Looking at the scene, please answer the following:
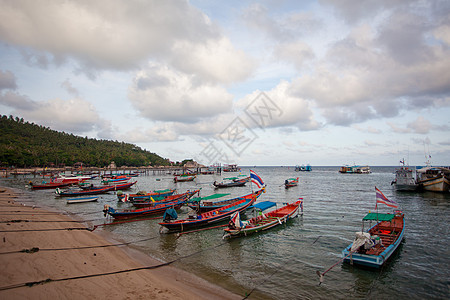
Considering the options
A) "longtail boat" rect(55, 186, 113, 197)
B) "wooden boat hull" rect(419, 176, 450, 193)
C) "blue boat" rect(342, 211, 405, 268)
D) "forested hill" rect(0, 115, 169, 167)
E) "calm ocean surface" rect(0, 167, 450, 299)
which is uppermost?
"forested hill" rect(0, 115, 169, 167)

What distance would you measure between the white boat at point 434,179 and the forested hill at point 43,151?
454 ft

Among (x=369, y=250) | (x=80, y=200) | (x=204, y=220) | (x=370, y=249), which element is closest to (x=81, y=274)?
(x=204, y=220)

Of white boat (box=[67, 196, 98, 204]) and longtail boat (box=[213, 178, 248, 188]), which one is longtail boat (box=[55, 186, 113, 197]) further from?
longtail boat (box=[213, 178, 248, 188])

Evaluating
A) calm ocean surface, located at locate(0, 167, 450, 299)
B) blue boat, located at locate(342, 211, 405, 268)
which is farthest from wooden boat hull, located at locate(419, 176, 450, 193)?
blue boat, located at locate(342, 211, 405, 268)

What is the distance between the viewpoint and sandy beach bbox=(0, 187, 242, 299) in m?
8.80

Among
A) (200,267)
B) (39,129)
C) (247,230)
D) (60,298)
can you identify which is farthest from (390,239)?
(39,129)

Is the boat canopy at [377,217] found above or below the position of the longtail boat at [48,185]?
above

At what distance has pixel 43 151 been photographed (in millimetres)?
119750

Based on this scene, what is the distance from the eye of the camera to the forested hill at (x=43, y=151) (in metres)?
105

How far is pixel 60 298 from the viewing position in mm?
8250

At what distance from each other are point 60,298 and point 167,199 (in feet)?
77.6

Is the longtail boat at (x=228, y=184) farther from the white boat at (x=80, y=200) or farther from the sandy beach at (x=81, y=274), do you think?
the sandy beach at (x=81, y=274)

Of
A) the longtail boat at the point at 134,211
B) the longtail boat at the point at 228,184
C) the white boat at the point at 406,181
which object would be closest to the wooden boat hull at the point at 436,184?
the white boat at the point at 406,181

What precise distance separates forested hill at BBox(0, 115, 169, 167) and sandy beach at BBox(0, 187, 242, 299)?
115280 millimetres
